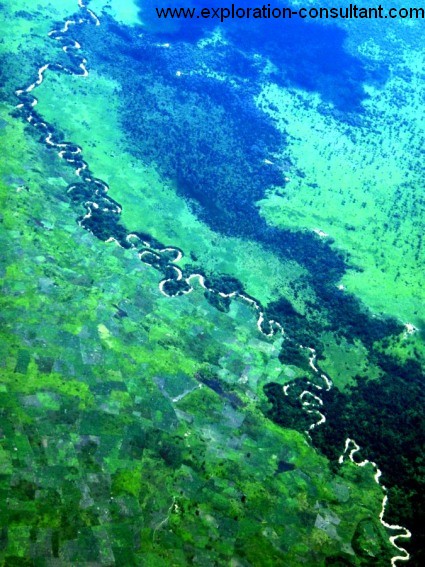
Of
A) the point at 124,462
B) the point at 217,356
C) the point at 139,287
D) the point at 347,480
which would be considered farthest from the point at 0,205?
the point at 347,480

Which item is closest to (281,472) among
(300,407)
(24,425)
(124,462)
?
(300,407)

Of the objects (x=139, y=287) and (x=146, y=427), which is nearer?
(x=146, y=427)

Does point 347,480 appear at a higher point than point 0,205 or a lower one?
lower

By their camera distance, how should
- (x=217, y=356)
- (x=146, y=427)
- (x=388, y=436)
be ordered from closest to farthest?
(x=146, y=427), (x=388, y=436), (x=217, y=356)

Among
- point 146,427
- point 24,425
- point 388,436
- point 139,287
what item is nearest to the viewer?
point 24,425

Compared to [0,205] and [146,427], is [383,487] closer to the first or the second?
[146,427]

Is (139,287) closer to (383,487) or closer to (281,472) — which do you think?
(281,472)

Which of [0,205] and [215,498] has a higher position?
[0,205]

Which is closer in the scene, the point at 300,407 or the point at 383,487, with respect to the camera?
the point at 383,487

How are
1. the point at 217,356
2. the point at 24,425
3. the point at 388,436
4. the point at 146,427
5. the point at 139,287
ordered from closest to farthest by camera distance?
the point at 24,425 → the point at 146,427 → the point at 388,436 → the point at 217,356 → the point at 139,287
